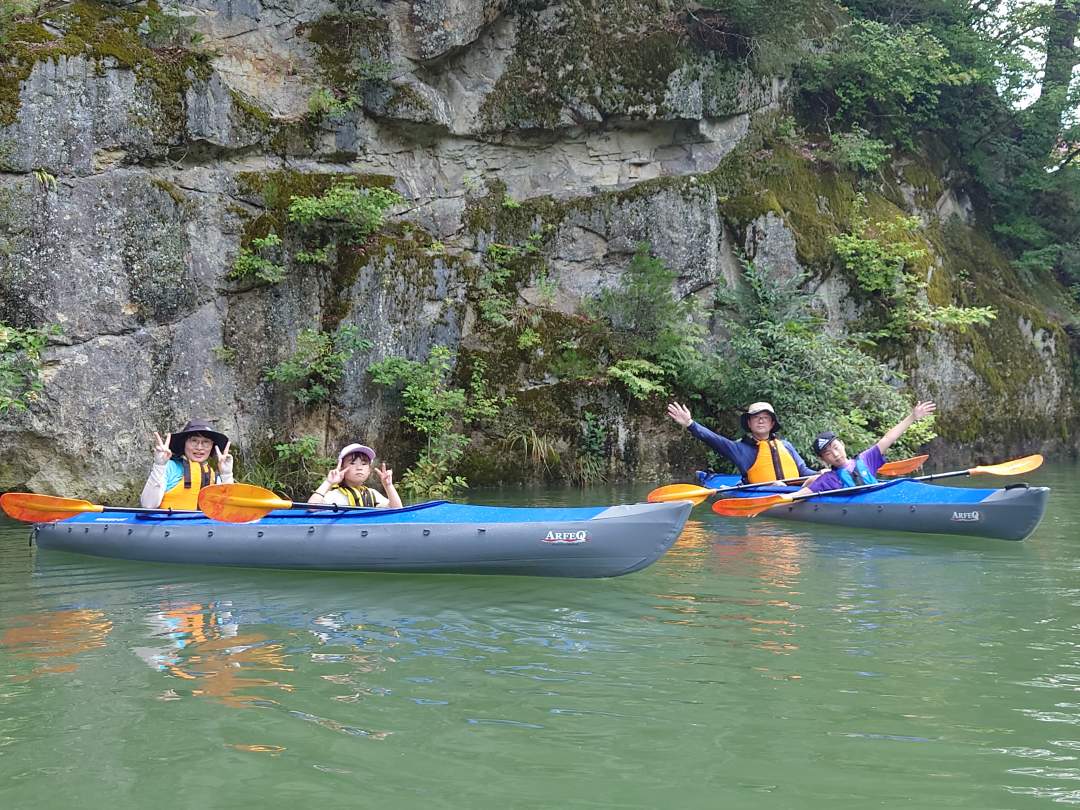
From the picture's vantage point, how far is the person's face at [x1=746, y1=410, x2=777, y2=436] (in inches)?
387

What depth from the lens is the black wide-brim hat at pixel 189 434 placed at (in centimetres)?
769

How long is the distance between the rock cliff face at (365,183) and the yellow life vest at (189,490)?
3460 millimetres

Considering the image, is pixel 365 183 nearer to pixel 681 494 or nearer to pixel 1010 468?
pixel 681 494

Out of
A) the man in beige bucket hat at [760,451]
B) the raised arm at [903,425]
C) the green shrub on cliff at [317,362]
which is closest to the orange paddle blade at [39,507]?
the green shrub on cliff at [317,362]

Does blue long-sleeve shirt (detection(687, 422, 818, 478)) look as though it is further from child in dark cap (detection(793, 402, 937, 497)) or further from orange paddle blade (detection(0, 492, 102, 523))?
orange paddle blade (detection(0, 492, 102, 523))

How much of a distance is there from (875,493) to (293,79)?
983 centimetres

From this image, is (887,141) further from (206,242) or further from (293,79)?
(206,242)

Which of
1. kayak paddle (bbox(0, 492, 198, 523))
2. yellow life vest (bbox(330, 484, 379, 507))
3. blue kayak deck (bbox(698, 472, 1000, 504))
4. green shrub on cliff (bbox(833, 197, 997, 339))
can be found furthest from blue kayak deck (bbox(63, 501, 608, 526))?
green shrub on cliff (bbox(833, 197, 997, 339))

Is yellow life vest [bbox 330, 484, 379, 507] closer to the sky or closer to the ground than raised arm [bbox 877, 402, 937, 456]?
closer to the ground

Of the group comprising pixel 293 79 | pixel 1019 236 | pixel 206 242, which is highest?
pixel 293 79

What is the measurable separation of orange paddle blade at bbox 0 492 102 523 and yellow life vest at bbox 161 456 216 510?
64 cm

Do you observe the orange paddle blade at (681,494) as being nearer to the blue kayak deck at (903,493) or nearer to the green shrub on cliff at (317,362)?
the blue kayak deck at (903,493)

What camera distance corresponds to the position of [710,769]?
307cm

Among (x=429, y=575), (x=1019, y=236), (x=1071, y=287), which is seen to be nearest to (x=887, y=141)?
(x=1019, y=236)
